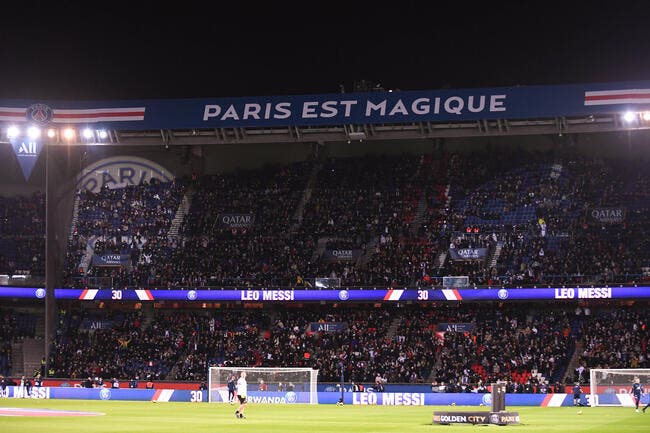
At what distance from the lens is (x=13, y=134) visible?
188 ft

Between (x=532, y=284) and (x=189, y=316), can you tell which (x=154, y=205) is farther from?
(x=532, y=284)

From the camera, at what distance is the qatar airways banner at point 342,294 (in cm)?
5391

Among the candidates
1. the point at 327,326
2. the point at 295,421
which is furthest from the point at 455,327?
the point at 295,421

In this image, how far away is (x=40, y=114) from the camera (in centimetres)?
5856

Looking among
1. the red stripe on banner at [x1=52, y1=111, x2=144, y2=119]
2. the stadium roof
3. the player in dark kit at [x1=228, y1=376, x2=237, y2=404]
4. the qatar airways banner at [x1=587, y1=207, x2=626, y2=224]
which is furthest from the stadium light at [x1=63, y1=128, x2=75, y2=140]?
the qatar airways banner at [x1=587, y1=207, x2=626, y2=224]

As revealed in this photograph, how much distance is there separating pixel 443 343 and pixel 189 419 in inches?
901

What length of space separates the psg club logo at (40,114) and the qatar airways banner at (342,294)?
10604 mm

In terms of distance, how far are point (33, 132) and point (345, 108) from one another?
1860cm

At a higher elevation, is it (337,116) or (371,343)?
(337,116)

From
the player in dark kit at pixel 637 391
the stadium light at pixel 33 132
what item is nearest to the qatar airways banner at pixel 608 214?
the player in dark kit at pixel 637 391

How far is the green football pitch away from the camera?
29.5 m

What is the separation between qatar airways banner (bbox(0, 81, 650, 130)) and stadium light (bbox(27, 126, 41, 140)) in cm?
43

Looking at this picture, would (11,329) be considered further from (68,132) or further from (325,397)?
(325,397)

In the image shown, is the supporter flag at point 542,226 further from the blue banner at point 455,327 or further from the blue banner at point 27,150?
the blue banner at point 27,150
